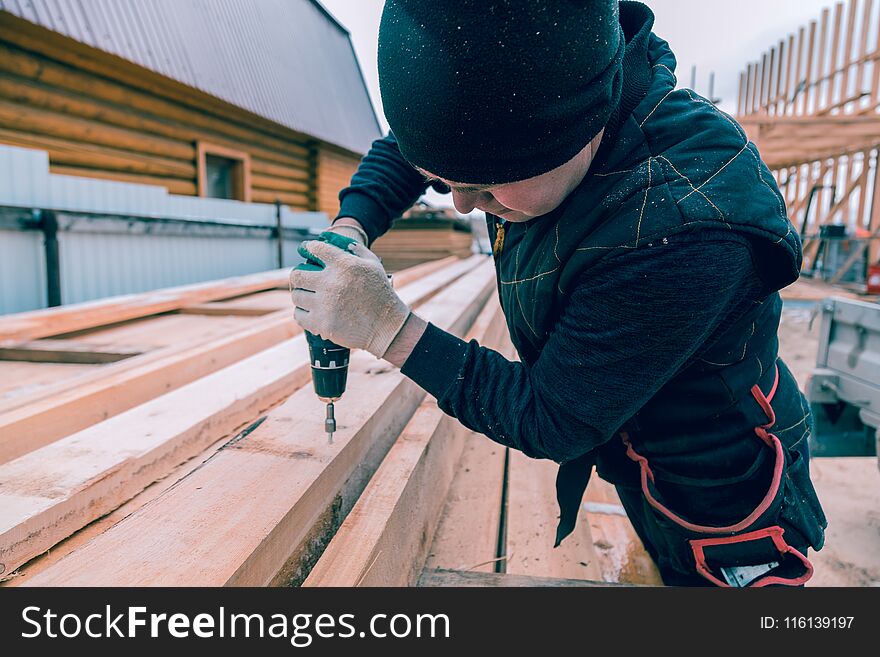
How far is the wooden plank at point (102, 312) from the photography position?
8.84ft

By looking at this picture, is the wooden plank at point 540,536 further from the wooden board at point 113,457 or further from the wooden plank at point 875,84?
the wooden plank at point 875,84

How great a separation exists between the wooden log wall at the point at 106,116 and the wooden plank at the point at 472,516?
5.56m

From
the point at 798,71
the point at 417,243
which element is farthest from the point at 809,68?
the point at 417,243

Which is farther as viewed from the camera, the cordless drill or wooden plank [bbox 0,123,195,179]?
wooden plank [bbox 0,123,195,179]

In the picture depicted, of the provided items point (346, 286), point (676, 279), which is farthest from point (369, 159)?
point (676, 279)

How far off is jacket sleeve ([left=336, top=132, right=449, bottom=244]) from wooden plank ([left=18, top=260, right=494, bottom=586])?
0.54 m

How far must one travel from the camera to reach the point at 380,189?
5.39 ft

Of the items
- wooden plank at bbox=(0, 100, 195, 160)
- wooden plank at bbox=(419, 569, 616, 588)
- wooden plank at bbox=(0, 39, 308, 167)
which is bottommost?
wooden plank at bbox=(419, 569, 616, 588)

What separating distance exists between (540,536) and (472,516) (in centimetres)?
21

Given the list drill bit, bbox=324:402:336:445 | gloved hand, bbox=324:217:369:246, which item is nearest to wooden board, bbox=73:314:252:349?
gloved hand, bbox=324:217:369:246

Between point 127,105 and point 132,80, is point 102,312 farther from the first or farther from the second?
point 132,80

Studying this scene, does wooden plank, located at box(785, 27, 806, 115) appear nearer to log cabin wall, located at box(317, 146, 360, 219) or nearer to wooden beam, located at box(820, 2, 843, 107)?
wooden beam, located at box(820, 2, 843, 107)

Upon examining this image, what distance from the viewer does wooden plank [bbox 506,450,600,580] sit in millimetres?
1459

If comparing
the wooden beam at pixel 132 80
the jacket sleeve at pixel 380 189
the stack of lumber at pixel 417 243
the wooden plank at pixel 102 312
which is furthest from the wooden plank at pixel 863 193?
the jacket sleeve at pixel 380 189
